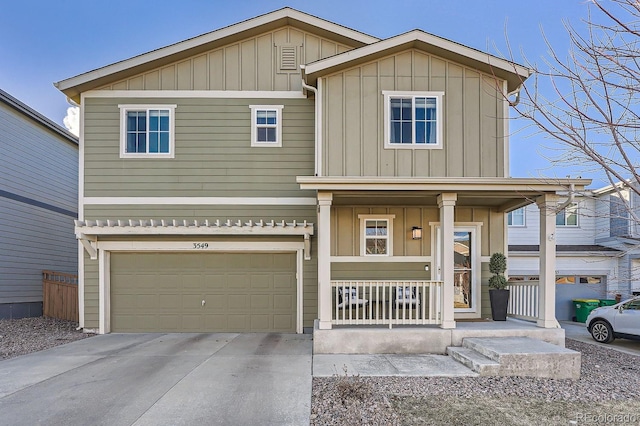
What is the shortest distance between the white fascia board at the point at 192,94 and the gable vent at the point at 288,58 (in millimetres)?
606

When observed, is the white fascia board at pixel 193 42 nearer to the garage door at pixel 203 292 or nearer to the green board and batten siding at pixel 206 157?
the green board and batten siding at pixel 206 157

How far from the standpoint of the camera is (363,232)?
849cm

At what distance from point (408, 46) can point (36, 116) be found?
1063cm

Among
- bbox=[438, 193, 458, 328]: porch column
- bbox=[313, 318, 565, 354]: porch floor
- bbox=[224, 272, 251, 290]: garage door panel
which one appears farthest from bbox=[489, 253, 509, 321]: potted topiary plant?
bbox=[224, 272, 251, 290]: garage door panel

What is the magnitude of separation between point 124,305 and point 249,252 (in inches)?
124

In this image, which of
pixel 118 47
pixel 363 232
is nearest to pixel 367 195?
pixel 363 232

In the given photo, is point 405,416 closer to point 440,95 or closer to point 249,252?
point 249,252

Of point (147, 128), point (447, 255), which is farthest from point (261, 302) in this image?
point (147, 128)

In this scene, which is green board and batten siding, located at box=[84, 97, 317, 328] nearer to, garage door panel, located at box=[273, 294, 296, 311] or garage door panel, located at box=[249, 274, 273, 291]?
garage door panel, located at box=[273, 294, 296, 311]

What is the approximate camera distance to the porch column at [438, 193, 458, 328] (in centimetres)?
686

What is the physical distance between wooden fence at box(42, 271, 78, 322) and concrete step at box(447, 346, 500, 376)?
30.0ft

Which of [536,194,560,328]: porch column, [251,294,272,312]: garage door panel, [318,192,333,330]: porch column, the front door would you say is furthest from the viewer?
[251,294,272,312]: garage door panel

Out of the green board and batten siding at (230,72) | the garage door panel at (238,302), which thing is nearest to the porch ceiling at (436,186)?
the green board and batten siding at (230,72)

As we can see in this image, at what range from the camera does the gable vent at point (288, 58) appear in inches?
359
